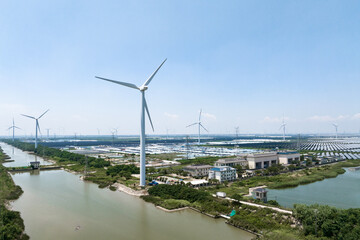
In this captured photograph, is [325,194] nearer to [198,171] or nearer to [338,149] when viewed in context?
[198,171]

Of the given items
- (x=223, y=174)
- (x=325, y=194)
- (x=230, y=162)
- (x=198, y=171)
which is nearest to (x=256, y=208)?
(x=325, y=194)

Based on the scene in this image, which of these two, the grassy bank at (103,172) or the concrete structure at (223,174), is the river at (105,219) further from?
the concrete structure at (223,174)

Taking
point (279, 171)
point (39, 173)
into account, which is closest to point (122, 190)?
point (39, 173)

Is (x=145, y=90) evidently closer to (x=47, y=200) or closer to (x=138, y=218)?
(x=138, y=218)

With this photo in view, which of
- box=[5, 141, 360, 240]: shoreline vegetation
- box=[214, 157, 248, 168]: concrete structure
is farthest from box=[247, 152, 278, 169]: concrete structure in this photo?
box=[5, 141, 360, 240]: shoreline vegetation

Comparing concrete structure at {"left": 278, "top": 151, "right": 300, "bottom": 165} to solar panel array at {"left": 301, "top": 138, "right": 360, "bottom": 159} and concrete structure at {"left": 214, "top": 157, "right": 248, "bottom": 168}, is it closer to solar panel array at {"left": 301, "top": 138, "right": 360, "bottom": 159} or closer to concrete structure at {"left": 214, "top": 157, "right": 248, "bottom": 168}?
concrete structure at {"left": 214, "top": 157, "right": 248, "bottom": 168}

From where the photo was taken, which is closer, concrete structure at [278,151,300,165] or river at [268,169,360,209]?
river at [268,169,360,209]
